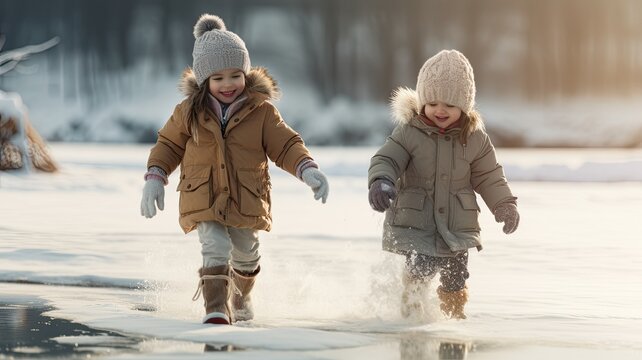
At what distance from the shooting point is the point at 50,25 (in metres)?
18.7

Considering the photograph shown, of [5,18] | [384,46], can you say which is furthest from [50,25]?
[384,46]

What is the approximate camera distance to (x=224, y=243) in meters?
5.02

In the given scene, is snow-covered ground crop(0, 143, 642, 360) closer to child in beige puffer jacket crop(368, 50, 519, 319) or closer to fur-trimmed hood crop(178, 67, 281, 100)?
child in beige puffer jacket crop(368, 50, 519, 319)

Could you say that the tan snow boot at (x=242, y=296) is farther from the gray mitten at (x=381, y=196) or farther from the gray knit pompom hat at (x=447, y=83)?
the gray knit pompom hat at (x=447, y=83)

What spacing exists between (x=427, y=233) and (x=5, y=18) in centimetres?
1497

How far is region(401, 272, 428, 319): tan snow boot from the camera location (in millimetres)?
A: 5176

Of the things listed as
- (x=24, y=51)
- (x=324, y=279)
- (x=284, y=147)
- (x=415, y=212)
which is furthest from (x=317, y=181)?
(x=24, y=51)

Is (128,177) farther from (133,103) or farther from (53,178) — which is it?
(133,103)

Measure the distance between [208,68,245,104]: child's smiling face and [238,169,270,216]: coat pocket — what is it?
1.10ft

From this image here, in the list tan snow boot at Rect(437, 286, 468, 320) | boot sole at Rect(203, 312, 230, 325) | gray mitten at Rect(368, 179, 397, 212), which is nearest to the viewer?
boot sole at Rect(203, 312, 230, 325)

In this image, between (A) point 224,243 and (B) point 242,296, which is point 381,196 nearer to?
(A) point 224,243

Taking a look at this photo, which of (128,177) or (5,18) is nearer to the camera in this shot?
(128,177)

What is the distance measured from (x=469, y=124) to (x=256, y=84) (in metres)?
0.94

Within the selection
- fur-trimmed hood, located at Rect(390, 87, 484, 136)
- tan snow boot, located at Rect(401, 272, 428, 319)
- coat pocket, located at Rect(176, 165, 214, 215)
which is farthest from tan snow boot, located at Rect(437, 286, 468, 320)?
coat pocket, located at Rect(176, 165, 214, 215)
